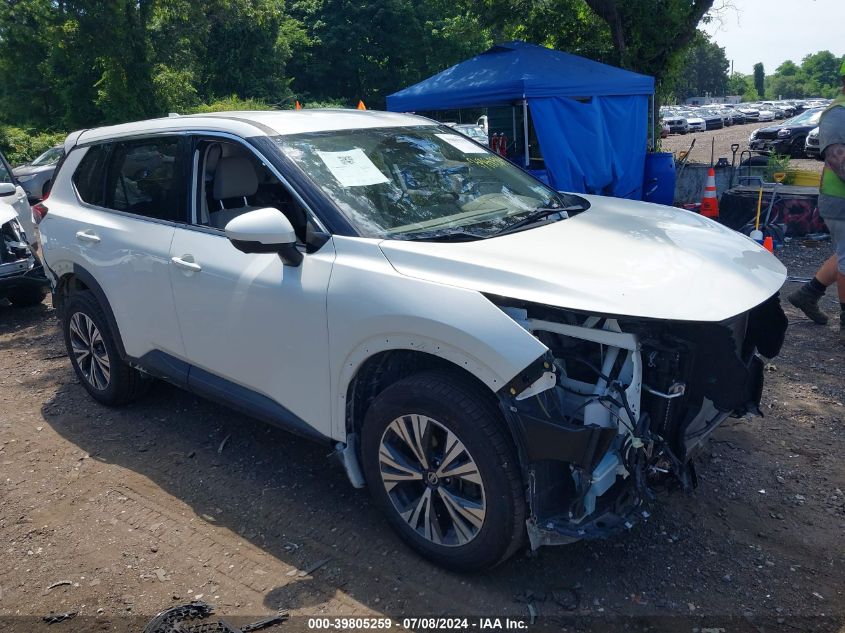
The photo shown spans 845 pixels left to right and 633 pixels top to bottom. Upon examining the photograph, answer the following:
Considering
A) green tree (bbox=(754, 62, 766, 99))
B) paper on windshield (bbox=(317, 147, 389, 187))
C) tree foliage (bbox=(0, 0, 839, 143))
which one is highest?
tree foliage (bbox=(0, 0, 839, 143))

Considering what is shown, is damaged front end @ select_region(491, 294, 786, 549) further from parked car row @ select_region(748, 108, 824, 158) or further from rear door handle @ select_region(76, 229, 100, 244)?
parked car row @ select_region(748, 108, 824, 158)

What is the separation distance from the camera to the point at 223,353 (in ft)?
12.2

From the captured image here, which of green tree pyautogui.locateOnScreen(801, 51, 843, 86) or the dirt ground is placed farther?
green tree pyautogui.locateOnScreen(801, 51, 843, 86)

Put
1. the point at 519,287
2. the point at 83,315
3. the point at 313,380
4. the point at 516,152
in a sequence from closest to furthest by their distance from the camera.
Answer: the point at 519,287, the point at 313,380, the point at 83,315, the point at 516,152

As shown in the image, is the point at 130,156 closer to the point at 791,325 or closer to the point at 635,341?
the point at 635,341

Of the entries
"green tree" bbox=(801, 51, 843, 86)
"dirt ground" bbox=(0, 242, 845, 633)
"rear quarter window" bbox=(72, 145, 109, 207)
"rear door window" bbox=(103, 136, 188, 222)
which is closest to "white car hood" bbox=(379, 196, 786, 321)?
"dirt ground" bbox=(0, 242, 845, 633)

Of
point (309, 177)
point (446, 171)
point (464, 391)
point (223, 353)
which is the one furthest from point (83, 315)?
point (464, 391)

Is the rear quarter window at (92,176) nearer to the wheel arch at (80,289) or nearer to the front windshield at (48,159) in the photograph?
the wheel arch at (80,289)

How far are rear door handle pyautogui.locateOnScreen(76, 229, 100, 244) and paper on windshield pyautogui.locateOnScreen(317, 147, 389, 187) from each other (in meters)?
1.76

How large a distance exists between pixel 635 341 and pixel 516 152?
9.47 metres

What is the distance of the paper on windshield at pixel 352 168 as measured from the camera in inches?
136

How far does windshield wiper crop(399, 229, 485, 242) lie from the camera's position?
318cm

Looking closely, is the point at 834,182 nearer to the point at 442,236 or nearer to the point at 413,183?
the point at 413,183

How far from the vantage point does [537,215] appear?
365 cm
